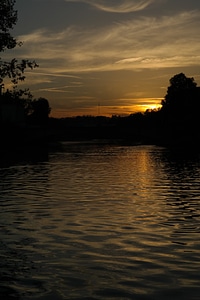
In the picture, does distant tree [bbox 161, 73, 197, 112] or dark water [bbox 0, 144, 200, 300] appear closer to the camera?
dark water [bbox 0, 144, 200, 300]

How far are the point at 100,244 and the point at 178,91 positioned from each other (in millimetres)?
128106

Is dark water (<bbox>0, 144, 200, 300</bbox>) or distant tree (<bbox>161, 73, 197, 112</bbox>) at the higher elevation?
distant tree (<bbox>161, 73, 197, 112</bbox>)

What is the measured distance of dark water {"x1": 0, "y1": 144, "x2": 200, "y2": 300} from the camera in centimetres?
1105

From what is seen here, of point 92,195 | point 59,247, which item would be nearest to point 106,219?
point 59,247

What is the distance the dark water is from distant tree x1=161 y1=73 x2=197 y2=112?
354 feet

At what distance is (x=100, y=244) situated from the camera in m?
15.2

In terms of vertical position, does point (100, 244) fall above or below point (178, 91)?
below

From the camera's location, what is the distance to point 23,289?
1095 cm

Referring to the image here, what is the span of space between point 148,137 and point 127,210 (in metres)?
135

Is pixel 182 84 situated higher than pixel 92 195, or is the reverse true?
pixel 182 84

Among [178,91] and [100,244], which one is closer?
[100,244]

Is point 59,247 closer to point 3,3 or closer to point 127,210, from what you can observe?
point 127,210

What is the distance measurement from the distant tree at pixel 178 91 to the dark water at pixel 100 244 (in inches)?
4248

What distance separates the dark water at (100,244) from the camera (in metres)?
11.1
